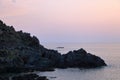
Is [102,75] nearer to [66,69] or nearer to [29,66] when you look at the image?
[66,69]

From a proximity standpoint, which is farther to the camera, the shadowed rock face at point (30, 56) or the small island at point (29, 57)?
the shadowed rock face at point (30, 56)

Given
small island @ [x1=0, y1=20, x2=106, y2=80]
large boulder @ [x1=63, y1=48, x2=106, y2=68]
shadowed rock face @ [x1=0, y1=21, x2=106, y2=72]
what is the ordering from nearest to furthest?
1. small island @ [x1=0, y1=20, x2=106, y2=80]
2. shadowed rock face @ [x1=0, y1=21, x2=106, y2=72]
3. large boulder @ [x1=63, y1=48, x2=106, y2=68]

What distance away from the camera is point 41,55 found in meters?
120

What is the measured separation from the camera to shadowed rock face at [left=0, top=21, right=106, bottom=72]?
105 metres

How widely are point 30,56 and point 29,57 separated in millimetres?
712

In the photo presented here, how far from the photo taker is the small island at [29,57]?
102 meters

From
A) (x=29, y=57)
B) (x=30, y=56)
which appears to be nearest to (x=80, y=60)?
(x=30, y=56)

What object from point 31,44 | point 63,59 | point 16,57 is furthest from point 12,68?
point 31,44

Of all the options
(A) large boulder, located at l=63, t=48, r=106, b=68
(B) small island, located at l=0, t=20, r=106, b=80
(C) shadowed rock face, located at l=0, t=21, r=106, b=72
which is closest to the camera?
(B) small island, located at l=0, t=20, r=106, b=80

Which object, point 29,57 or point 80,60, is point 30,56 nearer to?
point 29,57

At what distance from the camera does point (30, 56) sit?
115 m

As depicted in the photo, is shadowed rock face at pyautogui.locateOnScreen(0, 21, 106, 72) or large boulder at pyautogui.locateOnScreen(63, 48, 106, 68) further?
large boulder at pyautogui.locateOnScreen(63, 48, 106, 68)

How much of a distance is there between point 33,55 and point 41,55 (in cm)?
555

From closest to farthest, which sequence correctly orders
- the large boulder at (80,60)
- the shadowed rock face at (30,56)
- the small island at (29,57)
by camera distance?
the small island at (29,57) → the shadowed rock face at (30,56) → the large boulder at (80,60)
